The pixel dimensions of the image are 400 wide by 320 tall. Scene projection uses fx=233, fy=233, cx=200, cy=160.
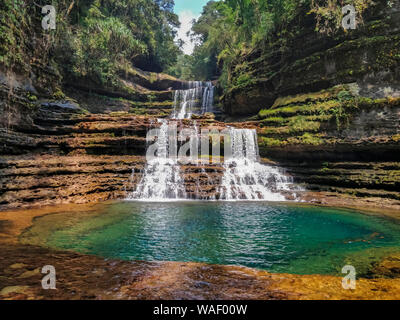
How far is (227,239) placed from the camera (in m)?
5.19

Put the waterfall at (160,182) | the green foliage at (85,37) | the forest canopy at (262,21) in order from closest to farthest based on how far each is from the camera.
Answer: the green foliage at (85,37)
the waterfall at (160,182)
the forest canopy at (262,21)

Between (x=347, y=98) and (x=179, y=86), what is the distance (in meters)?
19.3

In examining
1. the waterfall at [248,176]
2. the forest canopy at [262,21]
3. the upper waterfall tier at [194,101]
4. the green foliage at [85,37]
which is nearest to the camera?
the green foliage at [85,37]

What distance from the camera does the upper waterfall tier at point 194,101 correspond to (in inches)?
909

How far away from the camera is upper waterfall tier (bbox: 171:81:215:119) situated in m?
23.1

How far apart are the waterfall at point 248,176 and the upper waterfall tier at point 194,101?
28.7ft

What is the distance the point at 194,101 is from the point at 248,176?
1361 cm

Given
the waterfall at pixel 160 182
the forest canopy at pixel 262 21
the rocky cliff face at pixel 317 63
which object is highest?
the forest canopy at pixel 262 21

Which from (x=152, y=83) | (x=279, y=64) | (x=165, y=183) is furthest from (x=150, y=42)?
(x=165, y=183)

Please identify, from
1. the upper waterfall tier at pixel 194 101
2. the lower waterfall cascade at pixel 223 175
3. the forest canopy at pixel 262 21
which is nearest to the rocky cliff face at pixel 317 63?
the forest canopy at pixel 262 21

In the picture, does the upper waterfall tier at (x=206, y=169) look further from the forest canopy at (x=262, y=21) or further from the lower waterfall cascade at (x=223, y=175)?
the forest canopy at (x=262, y=21)

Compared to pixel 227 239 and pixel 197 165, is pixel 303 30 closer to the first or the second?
pixel 197 165

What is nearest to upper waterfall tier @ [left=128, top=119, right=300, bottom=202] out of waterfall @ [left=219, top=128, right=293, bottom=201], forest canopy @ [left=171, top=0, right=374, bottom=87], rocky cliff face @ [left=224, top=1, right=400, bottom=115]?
waterfall @ [left=219, top=128, right=293, bottom=201]
